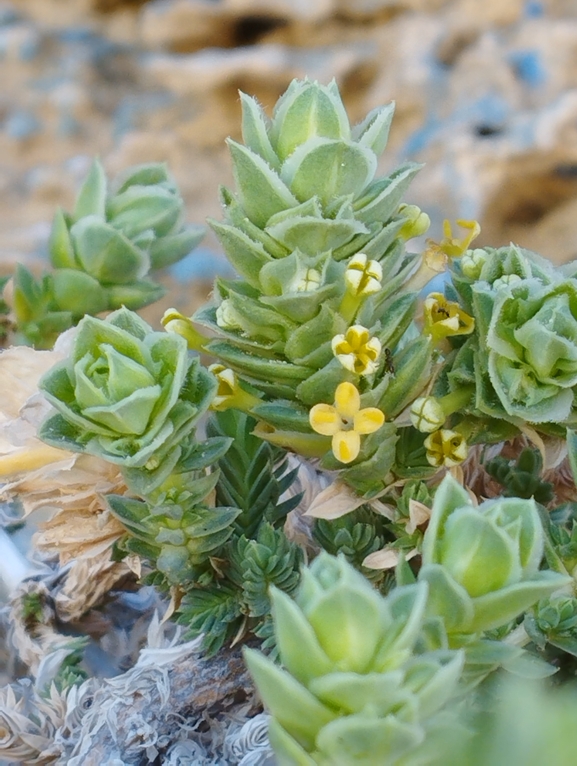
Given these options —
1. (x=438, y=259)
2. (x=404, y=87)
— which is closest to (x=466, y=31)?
(x=404, y=87)

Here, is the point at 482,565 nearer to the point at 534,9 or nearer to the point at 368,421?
the point at 368,421

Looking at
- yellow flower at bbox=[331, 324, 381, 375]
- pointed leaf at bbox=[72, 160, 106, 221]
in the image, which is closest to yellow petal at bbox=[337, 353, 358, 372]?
yellow flower at bbox=[331, 324, 381, 375]

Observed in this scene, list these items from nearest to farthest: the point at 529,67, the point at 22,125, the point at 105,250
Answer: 1. the point at 105,250
2. the point at 529,67
3. the point at 22,125

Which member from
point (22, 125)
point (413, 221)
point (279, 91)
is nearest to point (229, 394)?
point (413, 221)

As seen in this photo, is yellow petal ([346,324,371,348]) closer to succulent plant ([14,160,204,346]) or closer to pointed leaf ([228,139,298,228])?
pointed leaf ([228,139,298,228])

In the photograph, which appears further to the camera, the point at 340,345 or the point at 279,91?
the point at 279,91

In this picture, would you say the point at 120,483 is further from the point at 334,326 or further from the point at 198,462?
the point at 334,326
